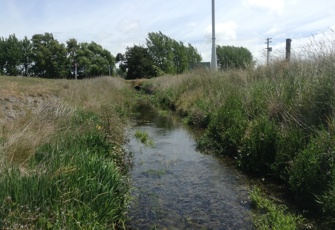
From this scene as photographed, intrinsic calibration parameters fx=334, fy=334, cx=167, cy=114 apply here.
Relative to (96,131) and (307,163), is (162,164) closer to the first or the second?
(96,131)

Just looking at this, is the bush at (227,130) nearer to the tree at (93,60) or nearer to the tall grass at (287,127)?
the tall grass at (287,127)

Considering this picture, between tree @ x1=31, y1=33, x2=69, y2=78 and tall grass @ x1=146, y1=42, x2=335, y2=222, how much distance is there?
55.4m

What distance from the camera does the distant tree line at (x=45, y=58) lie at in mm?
61219

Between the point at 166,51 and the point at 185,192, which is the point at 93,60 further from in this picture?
the point at 185,192

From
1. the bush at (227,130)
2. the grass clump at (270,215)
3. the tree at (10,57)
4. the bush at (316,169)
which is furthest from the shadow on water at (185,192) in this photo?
the tree at (10,57)

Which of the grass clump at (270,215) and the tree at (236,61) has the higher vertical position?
the tree at (236,61)

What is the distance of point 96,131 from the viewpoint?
297 inches

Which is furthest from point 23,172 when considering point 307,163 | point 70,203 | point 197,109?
point 197,109

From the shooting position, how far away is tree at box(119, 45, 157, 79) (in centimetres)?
6078

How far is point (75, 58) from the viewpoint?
66750 millimetres

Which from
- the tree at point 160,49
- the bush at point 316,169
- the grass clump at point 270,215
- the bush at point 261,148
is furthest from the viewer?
the tree at point 160,49

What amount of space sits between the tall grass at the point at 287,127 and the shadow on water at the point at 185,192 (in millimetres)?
699

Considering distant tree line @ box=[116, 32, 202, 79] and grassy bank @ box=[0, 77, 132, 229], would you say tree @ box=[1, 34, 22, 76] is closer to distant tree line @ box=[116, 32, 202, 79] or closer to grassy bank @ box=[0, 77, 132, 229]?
distant tree line @ box=[116, 32, 202, 79]

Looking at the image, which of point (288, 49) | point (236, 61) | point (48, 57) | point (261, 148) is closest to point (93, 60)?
point (48, 57)
